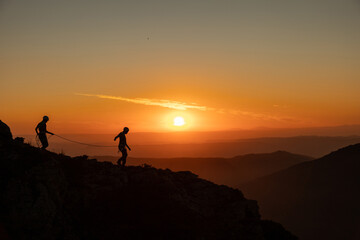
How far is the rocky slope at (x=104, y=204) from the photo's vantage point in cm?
1644

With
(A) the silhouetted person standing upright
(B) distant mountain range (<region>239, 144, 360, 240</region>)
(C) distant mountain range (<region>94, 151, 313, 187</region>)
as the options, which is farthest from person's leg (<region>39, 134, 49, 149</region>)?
(C) distant mountain range (<region>94, 151, 313, 187</region>)

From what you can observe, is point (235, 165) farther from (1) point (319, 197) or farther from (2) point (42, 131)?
(2) point (42, 131)

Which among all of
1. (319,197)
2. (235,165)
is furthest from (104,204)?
(235,165)

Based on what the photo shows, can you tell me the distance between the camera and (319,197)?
68.9 metres

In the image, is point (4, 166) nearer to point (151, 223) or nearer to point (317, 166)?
point (151, 223)

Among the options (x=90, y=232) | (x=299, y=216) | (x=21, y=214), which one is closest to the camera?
(x=21, y=214)

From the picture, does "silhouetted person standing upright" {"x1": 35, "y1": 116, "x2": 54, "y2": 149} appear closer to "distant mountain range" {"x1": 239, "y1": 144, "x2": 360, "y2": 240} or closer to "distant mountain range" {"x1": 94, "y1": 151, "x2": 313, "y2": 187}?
"distant mountain range" {"x1": 239, "y1": 144, "x2": 360, "y2": 240}

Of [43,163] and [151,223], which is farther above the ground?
[43,163]

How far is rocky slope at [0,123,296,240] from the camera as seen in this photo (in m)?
16.4

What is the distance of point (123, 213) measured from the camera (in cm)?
1864

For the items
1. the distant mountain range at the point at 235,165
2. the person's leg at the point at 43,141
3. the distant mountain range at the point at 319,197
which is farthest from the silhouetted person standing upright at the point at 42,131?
the distant mountain range at the point at 235,165

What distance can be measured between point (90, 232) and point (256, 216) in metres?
11.0

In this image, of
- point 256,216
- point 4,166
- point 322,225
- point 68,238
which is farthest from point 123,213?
point 322,225

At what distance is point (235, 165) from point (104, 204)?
146 m
